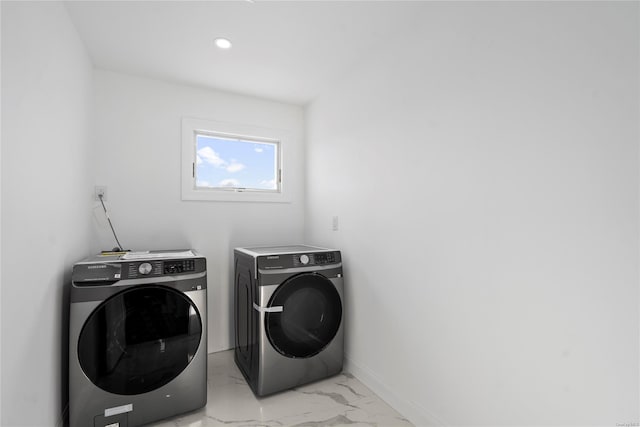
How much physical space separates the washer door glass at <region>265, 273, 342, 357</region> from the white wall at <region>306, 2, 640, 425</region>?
9.9 inches

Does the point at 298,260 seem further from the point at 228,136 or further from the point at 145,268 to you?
the point at 228,136

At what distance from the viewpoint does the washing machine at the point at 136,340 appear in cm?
157

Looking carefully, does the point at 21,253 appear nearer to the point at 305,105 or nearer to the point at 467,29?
the point at 467,29

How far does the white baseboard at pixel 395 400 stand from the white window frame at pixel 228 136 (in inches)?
61.5

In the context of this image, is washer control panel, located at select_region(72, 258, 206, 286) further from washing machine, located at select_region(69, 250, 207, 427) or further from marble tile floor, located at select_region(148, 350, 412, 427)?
marble tile floor, located at select_region(148, 350, 412, 427)

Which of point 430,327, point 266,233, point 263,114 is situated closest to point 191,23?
point 263,114

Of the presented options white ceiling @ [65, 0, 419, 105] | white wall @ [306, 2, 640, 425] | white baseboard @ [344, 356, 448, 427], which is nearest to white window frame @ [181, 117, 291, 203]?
white ceiling @ [65, 0, 419, 105]

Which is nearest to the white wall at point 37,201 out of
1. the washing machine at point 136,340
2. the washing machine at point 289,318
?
the washing machine at point 136,340

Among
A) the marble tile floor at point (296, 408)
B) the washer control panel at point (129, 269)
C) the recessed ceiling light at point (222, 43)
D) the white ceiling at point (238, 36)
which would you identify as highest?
the white ceiling at point (238, 36)

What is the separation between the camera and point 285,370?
2.02 m

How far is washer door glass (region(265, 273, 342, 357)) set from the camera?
1.99m

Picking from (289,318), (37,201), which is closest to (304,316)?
(289,318)

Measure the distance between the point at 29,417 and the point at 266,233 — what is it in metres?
1.87

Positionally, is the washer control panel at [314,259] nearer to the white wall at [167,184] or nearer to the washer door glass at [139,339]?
the washer door glass at [139,339]
